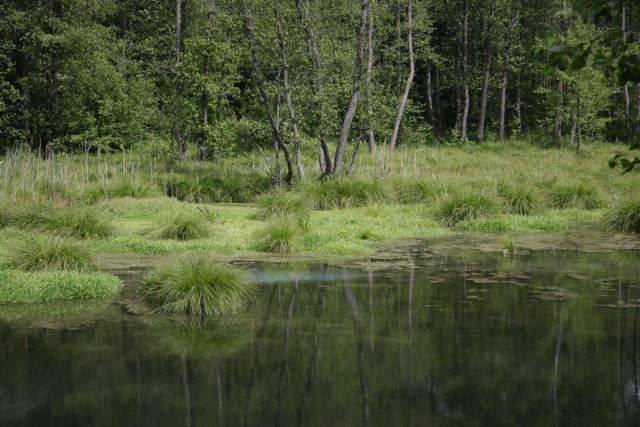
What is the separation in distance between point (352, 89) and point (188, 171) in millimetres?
5673

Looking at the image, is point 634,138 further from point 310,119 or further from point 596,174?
point 596,174

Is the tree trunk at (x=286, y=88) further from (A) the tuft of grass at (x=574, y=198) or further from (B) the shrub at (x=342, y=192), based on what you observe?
(A) the tuft of grass at (x=574, y=198)

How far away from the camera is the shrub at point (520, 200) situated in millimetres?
18812

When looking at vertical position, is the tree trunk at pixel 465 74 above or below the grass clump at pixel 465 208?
above

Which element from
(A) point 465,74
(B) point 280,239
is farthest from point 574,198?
(A) point 465,74

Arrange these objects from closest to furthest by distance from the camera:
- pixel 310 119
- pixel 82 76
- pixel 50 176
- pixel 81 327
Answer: pixel 81 327 → pixel 50 176 → pixel 310 119 → pixel 82 76

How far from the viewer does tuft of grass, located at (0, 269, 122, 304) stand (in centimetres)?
982

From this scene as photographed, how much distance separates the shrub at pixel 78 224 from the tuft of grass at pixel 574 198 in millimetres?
11988

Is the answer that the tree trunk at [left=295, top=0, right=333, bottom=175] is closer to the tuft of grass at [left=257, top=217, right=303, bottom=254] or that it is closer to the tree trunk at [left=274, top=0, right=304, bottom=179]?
the tree trunk at [left=274, top=0, right=304, bottom=179]

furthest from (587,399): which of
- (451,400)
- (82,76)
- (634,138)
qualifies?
(82,76)

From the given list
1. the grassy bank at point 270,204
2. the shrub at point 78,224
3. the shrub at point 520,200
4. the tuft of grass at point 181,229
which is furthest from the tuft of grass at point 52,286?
the shrub at point 520,200

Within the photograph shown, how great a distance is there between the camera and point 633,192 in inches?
848

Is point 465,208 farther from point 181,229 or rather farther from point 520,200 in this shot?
point 181,229

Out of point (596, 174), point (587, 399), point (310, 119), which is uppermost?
point (310, 119)
